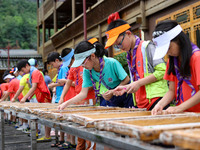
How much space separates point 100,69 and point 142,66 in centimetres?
62

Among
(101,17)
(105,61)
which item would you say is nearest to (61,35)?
(101,17)

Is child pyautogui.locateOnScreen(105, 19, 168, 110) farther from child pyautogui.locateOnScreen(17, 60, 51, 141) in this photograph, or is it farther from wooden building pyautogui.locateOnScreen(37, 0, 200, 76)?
wooden building pyautogui.locateOnScreen(37, 0, 200, 76)

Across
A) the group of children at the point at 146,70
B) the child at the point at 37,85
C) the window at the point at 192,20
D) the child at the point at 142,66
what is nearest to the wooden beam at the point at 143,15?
the window at the point at 192,20

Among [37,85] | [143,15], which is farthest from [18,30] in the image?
[37,85]

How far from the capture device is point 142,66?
3.19 metres

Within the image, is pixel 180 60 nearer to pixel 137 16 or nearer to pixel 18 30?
pixel 137 16

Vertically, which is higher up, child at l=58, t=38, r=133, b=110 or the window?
the window

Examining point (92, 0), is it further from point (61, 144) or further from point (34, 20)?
point (34, 20)

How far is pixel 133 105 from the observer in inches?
145

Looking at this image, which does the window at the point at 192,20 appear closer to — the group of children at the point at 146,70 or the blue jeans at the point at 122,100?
the group of children at the point at 146,70

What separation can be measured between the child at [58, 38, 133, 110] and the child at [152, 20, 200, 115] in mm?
1033

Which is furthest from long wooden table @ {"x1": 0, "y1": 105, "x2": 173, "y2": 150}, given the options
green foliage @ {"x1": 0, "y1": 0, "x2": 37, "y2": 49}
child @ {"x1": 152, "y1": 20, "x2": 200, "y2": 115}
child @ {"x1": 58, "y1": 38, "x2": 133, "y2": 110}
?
green foliage @ {"x1": 0, "y1": 0, "x2": 37, "y2": 49}

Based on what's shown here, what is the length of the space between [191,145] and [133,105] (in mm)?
2530

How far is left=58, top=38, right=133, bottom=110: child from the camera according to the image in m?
3.42
